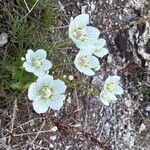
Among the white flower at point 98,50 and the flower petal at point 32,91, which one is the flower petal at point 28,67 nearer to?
the flower petal at point 32,91

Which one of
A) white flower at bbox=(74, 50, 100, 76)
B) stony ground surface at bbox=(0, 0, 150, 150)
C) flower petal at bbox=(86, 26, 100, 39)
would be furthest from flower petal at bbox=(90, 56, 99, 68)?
stony ground surface at bbox=(0, 0, 150, 150)

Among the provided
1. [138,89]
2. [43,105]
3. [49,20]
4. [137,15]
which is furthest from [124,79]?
[43,105]

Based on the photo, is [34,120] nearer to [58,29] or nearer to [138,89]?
[58,29]

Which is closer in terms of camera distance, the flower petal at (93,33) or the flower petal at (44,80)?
the flower petal at (44,80)

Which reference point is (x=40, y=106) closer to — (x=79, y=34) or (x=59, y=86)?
(x=59, y=86)

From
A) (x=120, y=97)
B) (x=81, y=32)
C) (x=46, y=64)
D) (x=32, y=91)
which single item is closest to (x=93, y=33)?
(x=81, y=32)

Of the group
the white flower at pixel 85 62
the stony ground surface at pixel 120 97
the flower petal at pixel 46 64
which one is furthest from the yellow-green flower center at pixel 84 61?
the stony ground surface at pixel 120 97

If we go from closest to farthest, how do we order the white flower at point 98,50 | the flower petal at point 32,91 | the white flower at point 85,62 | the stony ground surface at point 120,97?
the flower petal at point 32,91 < the white flower at point 85,62 < the white flower at point 98,50 < the stony ground surface at point 120,97
